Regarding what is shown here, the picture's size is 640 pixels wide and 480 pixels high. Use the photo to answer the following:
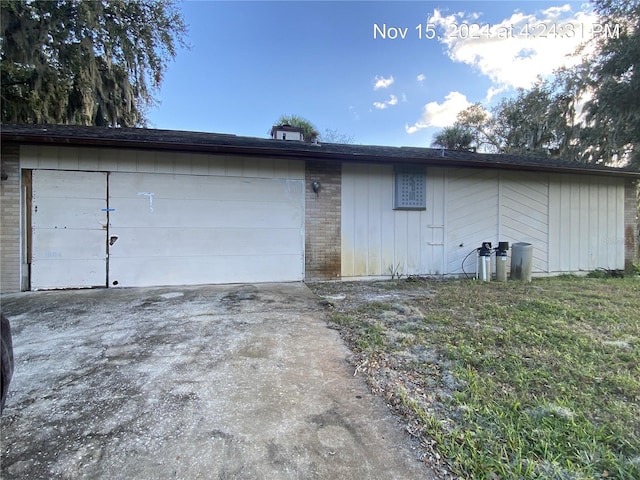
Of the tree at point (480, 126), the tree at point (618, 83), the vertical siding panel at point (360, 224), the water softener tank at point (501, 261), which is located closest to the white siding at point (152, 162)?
the vertical siding panel at point (360, 224)

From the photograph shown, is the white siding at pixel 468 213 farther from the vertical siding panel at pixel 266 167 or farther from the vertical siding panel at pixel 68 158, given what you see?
the vertical siding panel at pixel 68 158

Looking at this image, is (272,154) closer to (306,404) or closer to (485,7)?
(306,404)

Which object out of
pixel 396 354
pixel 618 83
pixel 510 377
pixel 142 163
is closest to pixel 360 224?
pixel 396 354

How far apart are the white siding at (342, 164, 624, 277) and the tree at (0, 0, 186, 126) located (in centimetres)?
817

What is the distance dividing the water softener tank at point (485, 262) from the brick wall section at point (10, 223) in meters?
8.73

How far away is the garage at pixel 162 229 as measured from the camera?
5629 mm

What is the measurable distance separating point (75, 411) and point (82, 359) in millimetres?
950

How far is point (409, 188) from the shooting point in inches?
277

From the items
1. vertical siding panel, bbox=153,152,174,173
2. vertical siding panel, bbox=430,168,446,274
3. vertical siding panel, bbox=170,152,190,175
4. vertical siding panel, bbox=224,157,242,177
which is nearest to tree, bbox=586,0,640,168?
vertical siding panel, bbox=430,168,446,274

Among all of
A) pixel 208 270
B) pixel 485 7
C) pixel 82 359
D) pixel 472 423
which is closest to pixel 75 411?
pixel 82 359

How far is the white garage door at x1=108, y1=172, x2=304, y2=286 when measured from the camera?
19.4ft

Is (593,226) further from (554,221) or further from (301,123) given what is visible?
(301,123)

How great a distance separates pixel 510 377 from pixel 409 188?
16.7 feet

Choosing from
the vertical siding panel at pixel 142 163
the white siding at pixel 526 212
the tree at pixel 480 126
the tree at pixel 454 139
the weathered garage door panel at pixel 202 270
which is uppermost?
the tree at pixel 480 126
